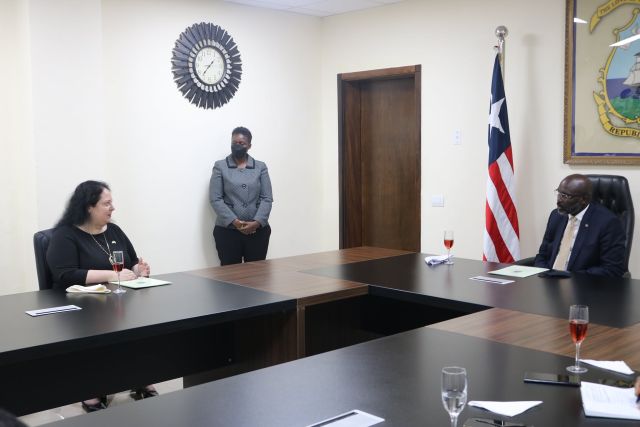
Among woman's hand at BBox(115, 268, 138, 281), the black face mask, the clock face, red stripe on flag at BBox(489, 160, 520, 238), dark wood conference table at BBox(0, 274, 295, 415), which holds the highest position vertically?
the clock face

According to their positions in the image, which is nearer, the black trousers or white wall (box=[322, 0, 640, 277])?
white wall (box=[322, 0, 640, 277])

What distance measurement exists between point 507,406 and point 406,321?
1543 millimetres

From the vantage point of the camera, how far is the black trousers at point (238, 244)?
5.25 metres

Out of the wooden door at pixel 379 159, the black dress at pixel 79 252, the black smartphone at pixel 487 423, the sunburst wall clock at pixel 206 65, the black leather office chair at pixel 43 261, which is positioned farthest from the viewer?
the wooden door at pixel 379 159

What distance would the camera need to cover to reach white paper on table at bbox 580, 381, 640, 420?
1.40m

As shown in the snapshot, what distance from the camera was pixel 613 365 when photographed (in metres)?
1.72

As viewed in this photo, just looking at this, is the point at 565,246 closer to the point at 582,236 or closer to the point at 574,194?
the point at 582,236

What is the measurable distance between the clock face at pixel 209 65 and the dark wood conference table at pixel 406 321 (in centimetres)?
Answer: 219

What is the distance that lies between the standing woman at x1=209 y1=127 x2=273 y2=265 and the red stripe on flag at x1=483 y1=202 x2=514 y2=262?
1.67 m

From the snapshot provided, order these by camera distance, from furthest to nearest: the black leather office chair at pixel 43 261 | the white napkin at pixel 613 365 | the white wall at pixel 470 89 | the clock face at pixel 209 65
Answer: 1. the clock face at pixel 209 65
2. the white wall at pixel 470 89
3. the black leather office chair at pixel 43 261
4. the white napkin at pixel 613 365

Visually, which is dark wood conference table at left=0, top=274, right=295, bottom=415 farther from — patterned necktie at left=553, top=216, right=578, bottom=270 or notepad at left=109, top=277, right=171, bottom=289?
patterned necktie at left=553, top=216, right=578, bottom=270

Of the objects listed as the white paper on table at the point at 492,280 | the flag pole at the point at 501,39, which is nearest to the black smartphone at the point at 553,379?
the white paper on table at the point at 492,280

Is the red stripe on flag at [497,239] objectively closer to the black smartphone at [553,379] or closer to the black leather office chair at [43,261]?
the black leather office chair at [43,261]

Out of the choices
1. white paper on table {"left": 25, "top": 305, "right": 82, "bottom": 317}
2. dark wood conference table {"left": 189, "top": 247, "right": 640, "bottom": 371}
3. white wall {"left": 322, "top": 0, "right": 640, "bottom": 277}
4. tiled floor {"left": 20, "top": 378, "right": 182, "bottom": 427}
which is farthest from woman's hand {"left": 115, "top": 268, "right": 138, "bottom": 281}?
white wall {"left": 322, "top": 0, "right": 640, "bottom": 277}
